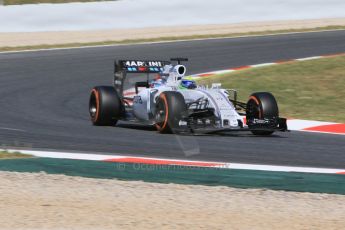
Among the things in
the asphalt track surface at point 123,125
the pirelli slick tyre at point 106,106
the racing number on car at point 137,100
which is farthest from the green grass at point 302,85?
the pirelli slick tyre at point 106,106

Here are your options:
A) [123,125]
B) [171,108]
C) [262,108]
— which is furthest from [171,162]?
[123,125]

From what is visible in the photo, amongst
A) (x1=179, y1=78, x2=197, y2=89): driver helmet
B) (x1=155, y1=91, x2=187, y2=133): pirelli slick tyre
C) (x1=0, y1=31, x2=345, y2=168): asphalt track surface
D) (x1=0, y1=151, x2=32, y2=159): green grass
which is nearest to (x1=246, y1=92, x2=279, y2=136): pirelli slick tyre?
(x1=0, y1=31, x2=345, y2=168): asphalt track surface

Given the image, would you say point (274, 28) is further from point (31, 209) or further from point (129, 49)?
point (31, 209)

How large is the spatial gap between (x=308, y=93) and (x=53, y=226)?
A: 9.64 m

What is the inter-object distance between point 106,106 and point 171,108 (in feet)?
4.59

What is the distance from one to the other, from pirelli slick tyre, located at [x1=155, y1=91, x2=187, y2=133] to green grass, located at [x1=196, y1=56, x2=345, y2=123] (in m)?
2.77

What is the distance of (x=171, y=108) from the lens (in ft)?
36.4

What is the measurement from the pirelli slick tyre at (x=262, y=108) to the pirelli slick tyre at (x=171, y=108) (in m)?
0.98

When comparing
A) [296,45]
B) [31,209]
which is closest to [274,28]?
[296,45]

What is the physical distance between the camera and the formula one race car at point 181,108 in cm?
1121

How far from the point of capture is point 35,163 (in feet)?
30.0

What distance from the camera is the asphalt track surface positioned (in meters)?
10.2

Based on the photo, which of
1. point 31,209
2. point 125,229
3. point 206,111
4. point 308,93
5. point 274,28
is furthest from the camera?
point 274,28

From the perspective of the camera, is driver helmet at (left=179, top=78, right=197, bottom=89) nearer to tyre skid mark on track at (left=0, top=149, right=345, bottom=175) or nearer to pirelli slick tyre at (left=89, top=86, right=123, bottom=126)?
pirelli slick tyre at (left=89, top=86, right=123, bottom=126)
